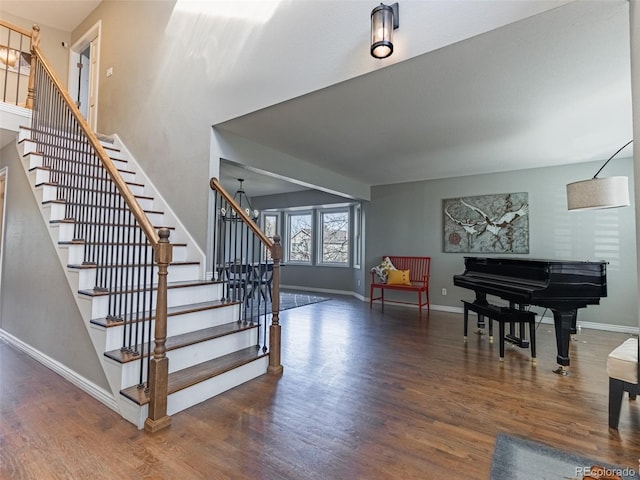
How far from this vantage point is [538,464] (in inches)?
62.7

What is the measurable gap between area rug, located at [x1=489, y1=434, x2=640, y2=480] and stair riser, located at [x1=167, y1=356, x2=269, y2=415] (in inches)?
68.0

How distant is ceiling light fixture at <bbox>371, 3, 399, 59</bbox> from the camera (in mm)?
1947

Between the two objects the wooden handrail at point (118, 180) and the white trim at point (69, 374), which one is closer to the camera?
the wooden handrail at point (118, 180)

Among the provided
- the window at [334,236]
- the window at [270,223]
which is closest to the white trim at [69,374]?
the window at [334,236]

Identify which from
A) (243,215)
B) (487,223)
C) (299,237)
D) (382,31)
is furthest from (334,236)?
(382,31)

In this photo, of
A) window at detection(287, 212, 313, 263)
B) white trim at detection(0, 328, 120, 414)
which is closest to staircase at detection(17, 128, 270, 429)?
white trim at detection(0, 328, 120, 414)

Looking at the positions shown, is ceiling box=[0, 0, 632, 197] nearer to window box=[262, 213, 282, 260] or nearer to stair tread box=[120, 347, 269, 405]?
stair tread box=[120, 347, 269, 405]

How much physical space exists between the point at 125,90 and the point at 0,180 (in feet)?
6.29

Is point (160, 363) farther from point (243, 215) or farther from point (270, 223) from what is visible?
point (270, 223)

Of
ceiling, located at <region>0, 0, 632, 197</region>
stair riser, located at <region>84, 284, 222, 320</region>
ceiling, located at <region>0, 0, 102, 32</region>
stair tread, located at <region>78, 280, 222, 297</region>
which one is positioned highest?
ceiling, located at <region>0, 0, 102, 32</region>

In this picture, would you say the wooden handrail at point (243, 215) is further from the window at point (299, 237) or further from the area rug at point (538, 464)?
the window at point (299, 237)

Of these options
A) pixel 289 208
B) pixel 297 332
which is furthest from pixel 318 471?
pixel 289 208

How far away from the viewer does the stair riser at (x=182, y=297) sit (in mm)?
2240

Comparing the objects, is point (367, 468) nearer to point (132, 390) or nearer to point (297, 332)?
point (132, 390)
